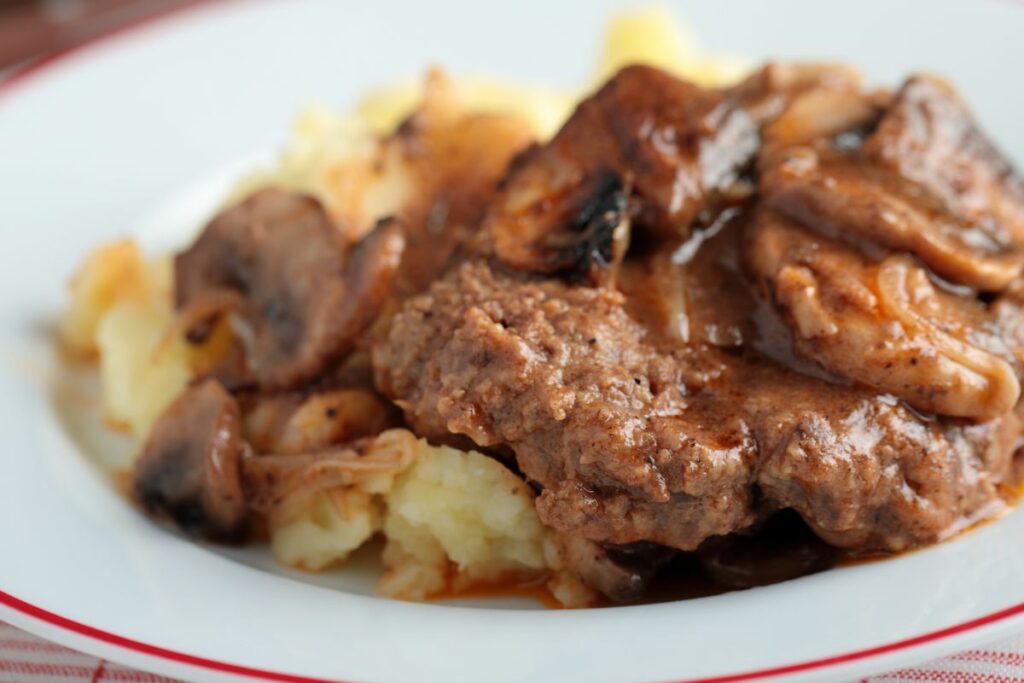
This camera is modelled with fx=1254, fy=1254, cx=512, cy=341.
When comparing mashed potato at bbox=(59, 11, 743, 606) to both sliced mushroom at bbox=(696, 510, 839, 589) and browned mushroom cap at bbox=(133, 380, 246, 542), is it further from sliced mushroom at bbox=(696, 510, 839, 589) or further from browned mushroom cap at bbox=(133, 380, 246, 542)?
sliced mushroom at bbox=(696, 510, 839, 589)

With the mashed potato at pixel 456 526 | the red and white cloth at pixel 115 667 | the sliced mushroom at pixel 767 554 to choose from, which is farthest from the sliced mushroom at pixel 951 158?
the mashed potato at pixel 456 526

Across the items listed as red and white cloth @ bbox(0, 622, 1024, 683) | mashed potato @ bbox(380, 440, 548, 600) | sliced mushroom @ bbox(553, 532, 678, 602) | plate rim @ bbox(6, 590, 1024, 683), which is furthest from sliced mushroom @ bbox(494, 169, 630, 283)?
red and white cloth @ bbox(0, 622, 1024, 683)

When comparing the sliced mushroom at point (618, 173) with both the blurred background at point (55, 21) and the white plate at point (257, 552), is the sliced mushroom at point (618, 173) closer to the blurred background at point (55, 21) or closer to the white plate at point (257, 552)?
the white plate at point (257, 552)

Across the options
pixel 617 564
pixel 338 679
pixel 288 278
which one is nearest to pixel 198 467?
pixel 288 278

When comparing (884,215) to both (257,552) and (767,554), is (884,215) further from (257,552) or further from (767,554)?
(257,552)

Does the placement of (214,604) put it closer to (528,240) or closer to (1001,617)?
(528,240)

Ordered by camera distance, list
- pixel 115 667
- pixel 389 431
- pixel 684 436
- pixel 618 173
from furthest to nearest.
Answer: pixel 618 173, pixel 389 431, pixel 115 667, pixel 684 436

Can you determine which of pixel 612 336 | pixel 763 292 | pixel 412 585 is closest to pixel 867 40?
pixel 763 292
